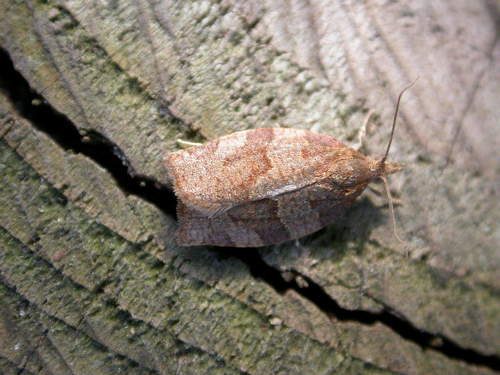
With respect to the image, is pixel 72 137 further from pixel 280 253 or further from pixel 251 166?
pixel 280 253

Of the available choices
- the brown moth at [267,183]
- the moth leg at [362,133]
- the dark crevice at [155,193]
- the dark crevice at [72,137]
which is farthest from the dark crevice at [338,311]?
the moth leg at [362,133]

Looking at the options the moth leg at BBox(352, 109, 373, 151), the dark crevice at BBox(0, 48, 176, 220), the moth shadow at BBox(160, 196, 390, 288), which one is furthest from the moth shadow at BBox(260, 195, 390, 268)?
the dark crevice at BBox(0, 48, 176, 220)

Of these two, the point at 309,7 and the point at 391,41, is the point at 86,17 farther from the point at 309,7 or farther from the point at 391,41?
the point at 391,41

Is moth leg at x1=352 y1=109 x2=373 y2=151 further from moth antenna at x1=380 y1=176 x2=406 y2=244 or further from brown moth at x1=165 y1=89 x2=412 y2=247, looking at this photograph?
moth antenna at x1=380 y1=176 x2=406 y2=244

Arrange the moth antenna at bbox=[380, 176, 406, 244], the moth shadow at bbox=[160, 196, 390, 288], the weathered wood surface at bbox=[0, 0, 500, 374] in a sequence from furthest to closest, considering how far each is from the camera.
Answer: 1. the moth antenna at bbox=[380, 176, 406, 244]
2. the moth shadow at bbox=[160, 196, 390, 288]
3. the weathered wood surface at bbox=[0, 0, 500, 374]

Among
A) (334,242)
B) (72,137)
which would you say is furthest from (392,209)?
(72,137)

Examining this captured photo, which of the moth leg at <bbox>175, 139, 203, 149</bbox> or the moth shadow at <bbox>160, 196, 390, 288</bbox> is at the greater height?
the moth leg at <bbox>175, 139, 203, 149</bbox>

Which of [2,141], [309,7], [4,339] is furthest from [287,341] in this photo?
[309,7]
